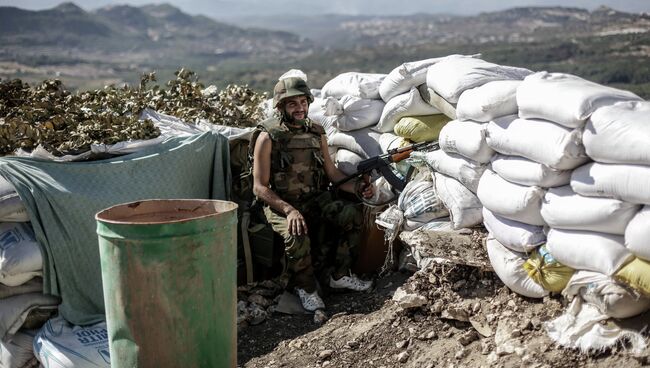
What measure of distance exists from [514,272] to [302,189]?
1684mm

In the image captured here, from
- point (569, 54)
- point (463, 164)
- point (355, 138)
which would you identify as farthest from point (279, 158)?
point (569, 54)

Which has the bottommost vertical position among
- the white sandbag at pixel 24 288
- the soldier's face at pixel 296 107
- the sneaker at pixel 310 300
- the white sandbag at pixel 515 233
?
the sneaker at pixel 310 300

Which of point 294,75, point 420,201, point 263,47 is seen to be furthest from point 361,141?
point 263,47

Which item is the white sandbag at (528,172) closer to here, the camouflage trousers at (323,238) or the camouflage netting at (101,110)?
the camouflage trousers at (323,238)

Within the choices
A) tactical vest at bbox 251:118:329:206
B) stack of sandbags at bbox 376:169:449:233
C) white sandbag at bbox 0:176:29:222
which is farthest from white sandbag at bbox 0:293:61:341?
stack of sandbags at bbox 376:169:449:233

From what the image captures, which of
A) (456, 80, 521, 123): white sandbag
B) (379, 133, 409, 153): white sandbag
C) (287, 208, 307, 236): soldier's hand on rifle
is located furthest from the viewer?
(379, 133, 409, 153): white sandbag

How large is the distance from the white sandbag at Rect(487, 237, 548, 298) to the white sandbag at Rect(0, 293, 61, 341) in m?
2.68

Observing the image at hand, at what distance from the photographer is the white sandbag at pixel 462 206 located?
4.27 m

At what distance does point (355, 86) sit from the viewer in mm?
5730

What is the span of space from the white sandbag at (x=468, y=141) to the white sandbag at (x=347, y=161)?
107 centimetres

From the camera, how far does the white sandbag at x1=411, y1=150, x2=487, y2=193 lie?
166 inches

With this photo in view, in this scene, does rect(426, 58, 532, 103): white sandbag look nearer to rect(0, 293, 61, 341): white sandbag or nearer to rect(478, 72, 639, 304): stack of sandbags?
rect(478, 72, 639, 304): stack of sandbags

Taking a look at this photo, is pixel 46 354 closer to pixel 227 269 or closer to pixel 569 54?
pixel 227 269

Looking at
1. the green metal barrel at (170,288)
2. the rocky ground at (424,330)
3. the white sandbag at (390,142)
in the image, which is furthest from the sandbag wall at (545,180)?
the green metal barrel at (170,288)
